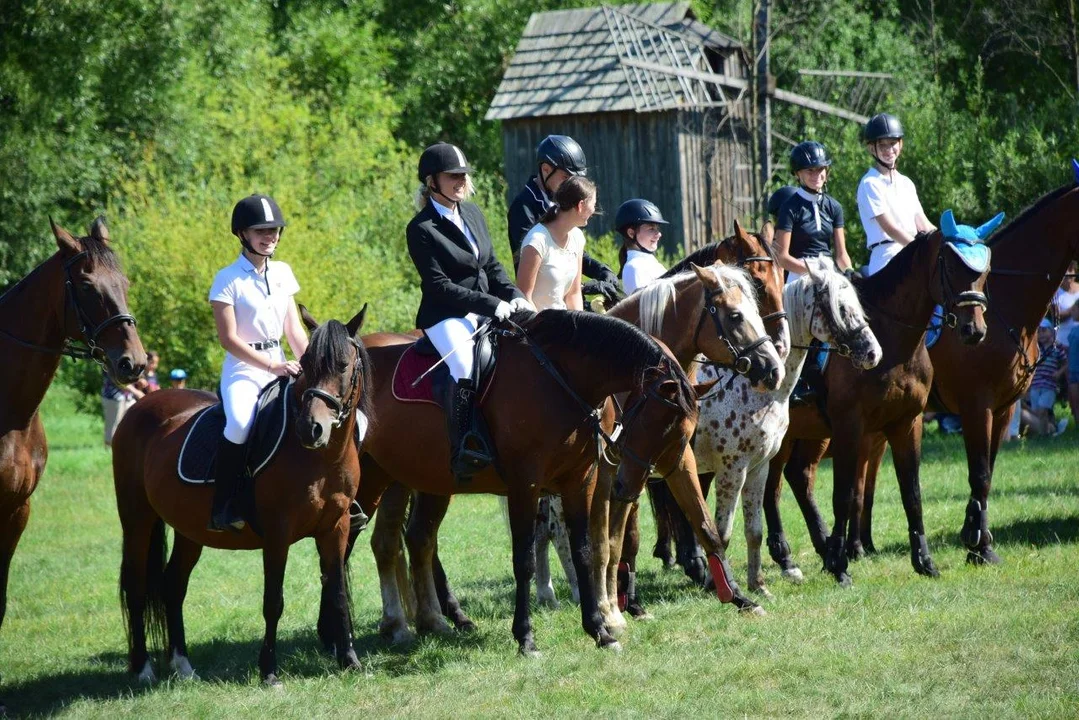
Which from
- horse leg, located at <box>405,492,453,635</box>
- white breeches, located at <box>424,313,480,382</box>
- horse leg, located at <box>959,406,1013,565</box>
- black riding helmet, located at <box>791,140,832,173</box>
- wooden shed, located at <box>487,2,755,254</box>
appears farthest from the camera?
wooden shed, located at <box>487,2,755,254</box>

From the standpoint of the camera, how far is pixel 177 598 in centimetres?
857

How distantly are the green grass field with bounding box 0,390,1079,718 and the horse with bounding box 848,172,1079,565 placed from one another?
1029 millimetres

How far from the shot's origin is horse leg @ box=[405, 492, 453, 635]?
364 inches

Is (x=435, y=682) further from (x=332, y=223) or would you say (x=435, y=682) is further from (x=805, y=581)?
(x=332, y=223)

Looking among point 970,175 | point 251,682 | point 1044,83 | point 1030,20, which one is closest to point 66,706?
point 251,682

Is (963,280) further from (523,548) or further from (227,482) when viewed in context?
(227,482)

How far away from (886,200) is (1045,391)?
864 centimetres

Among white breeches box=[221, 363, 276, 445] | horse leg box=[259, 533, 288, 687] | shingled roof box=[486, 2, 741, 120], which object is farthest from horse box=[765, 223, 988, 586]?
shingled roof box=[486, 2, 741, 120]

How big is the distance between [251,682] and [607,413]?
9.26 ft

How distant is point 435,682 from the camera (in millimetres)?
7559

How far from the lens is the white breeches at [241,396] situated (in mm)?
7648

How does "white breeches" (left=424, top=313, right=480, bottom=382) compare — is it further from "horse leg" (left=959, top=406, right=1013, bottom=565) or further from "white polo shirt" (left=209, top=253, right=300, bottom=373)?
"horse leg" (left=959, top=406, right=1013, bottom=565)

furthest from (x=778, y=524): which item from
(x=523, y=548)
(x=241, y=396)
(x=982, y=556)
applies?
(x=241, y=396)

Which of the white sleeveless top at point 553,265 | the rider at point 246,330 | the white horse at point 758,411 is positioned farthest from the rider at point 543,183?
the rider at point 246,330
